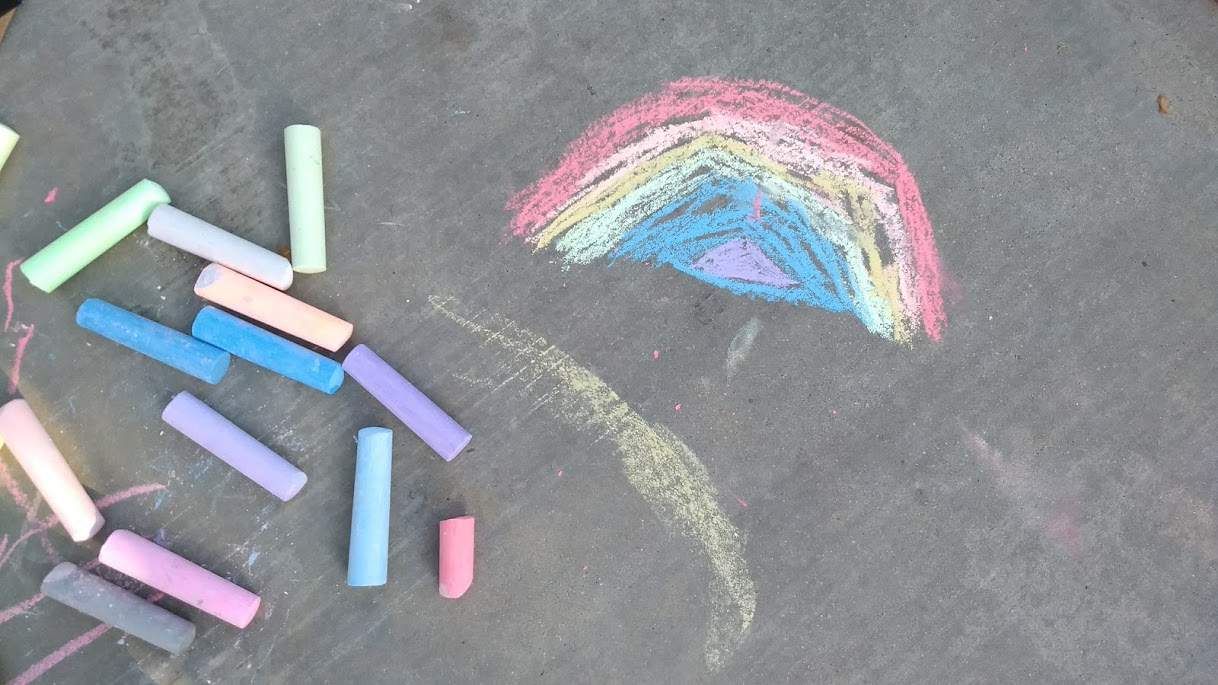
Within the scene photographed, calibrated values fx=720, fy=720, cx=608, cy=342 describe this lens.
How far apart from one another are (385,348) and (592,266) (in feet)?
3.96

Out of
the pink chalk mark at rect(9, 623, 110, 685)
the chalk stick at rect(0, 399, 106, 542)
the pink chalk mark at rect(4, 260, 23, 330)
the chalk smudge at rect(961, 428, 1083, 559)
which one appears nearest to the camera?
the chalk stick at rect(0, 399, 106, 542)

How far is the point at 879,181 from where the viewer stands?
412cm

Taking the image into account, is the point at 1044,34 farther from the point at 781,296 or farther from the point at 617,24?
the point at 617,24

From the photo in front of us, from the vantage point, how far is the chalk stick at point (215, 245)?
371cm

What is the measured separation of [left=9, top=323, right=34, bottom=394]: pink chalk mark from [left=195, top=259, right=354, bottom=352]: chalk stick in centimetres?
97

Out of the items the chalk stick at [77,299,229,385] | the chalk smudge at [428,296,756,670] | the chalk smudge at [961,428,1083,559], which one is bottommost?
the chalk smudge at [961,428,1083,559]

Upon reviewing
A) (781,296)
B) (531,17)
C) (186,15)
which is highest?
(186,15)

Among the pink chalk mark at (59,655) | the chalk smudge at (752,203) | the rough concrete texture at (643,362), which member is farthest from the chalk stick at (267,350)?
the pink chalk mark at (59,655)

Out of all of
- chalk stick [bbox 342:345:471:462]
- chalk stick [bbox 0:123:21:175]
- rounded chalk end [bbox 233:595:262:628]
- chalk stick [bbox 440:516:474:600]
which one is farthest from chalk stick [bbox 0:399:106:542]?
chalk stick [bbox 440:516:474:600]

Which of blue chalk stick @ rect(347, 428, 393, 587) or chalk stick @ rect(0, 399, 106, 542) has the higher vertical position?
chalk stick @ rect(0, 399, 106, 542)

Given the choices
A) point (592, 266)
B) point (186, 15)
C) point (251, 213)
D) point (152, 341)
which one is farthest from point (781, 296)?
point (186, 15)

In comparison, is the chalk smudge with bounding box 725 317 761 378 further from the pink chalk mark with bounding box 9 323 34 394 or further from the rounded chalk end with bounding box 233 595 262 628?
the pink chalk mark with bounding box 9 323 34 394

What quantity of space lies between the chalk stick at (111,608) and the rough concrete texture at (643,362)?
0.16 m

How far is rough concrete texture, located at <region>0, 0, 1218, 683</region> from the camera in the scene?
3.82 metres
